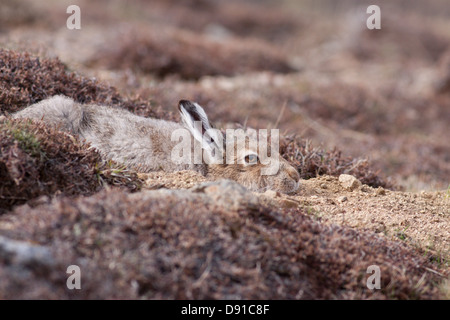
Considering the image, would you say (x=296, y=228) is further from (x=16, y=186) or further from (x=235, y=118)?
(x=235, y=118)

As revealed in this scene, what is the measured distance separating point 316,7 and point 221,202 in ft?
116

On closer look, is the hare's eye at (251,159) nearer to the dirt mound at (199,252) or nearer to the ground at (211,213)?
the ground at (211,213)

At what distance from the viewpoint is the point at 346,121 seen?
13.5 m

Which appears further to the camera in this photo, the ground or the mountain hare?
the mountain hare

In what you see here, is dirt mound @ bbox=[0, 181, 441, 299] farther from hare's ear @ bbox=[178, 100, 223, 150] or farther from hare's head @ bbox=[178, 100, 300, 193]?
hare's ear @ bbox=[178, 100, 223, 150]

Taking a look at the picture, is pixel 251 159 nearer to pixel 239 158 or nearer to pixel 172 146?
pixel 239 158

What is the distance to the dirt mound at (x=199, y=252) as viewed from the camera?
3.49 metres

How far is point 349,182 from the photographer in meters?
6.50

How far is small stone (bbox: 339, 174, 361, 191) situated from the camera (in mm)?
6445

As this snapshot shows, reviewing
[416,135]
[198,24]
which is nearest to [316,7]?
[198,24]

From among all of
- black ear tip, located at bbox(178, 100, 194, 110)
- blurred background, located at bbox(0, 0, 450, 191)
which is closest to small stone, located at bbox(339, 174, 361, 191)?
blurred background, located at bbox(0, 0, 450, 191)

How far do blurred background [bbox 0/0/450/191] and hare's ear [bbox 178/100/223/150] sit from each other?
1.87 m

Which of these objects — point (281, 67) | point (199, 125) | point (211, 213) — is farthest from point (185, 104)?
point (281, 67)

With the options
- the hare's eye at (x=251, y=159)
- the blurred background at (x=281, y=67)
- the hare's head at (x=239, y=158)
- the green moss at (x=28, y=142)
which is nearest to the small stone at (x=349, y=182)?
the hare's head at (x=239, y=158)
